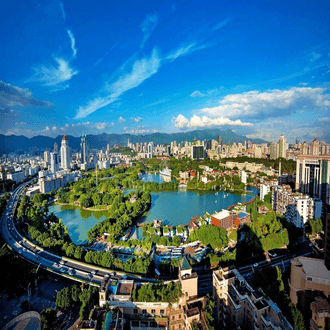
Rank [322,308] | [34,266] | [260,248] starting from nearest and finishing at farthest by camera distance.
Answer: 1. [322,308]
2. [34,266]
3. [260,248]

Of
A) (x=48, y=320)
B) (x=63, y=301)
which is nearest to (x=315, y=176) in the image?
(x=63, y=301)

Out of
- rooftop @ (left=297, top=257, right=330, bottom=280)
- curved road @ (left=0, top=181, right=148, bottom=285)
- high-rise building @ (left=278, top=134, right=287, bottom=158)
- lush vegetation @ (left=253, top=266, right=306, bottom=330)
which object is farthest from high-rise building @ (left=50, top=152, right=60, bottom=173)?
high-rise building @ (left=278, top=134, right=287, bottom=158)

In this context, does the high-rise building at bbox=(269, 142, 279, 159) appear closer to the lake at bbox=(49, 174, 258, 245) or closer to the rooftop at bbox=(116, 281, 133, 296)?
the lake at bbox=(49, 174, 258, 245)

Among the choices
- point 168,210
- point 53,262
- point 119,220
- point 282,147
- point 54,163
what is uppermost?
point 282,147

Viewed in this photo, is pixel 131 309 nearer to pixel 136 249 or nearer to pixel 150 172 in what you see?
pixel 136 249

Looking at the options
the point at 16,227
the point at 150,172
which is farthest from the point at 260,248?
the point at 150,172

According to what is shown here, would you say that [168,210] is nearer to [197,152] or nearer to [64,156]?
[64,156]

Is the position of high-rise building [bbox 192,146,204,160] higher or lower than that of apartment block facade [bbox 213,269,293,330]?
higher
